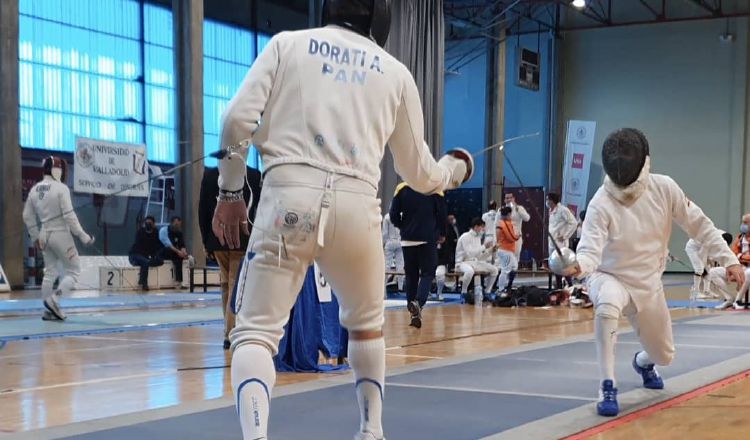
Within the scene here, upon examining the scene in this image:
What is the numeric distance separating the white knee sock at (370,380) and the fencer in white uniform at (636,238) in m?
1.34

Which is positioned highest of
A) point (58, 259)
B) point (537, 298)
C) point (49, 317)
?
point (58, 259)

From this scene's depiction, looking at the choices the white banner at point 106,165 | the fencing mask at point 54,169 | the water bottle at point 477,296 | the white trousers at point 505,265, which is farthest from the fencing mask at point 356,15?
the white banner at point 106,165

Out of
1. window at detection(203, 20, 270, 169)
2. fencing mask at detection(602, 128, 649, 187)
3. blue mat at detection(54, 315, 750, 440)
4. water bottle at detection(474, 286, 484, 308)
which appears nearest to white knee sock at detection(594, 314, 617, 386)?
blue mat at detection(54, 315, 750, 440)

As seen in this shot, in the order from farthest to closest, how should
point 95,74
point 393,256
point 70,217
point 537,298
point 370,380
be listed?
point 95,74 < point 393,256 < point 537,298 < point 70,217 < point 370,380

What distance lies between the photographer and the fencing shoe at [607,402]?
3155mm

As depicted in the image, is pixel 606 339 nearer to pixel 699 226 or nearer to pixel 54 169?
pixel 699 226

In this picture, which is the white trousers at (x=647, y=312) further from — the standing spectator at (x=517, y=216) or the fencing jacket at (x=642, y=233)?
the standing spectator at (x=517, y=216)

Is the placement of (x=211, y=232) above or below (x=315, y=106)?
below

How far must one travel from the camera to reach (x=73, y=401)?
359 centimetres

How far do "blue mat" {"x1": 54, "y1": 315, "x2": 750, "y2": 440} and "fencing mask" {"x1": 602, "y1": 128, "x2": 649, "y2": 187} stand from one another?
0.89 m

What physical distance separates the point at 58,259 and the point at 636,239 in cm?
509

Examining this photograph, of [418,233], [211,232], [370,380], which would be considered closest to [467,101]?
[418,233]

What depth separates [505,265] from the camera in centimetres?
1097

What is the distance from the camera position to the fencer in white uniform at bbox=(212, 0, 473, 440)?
2057mm
